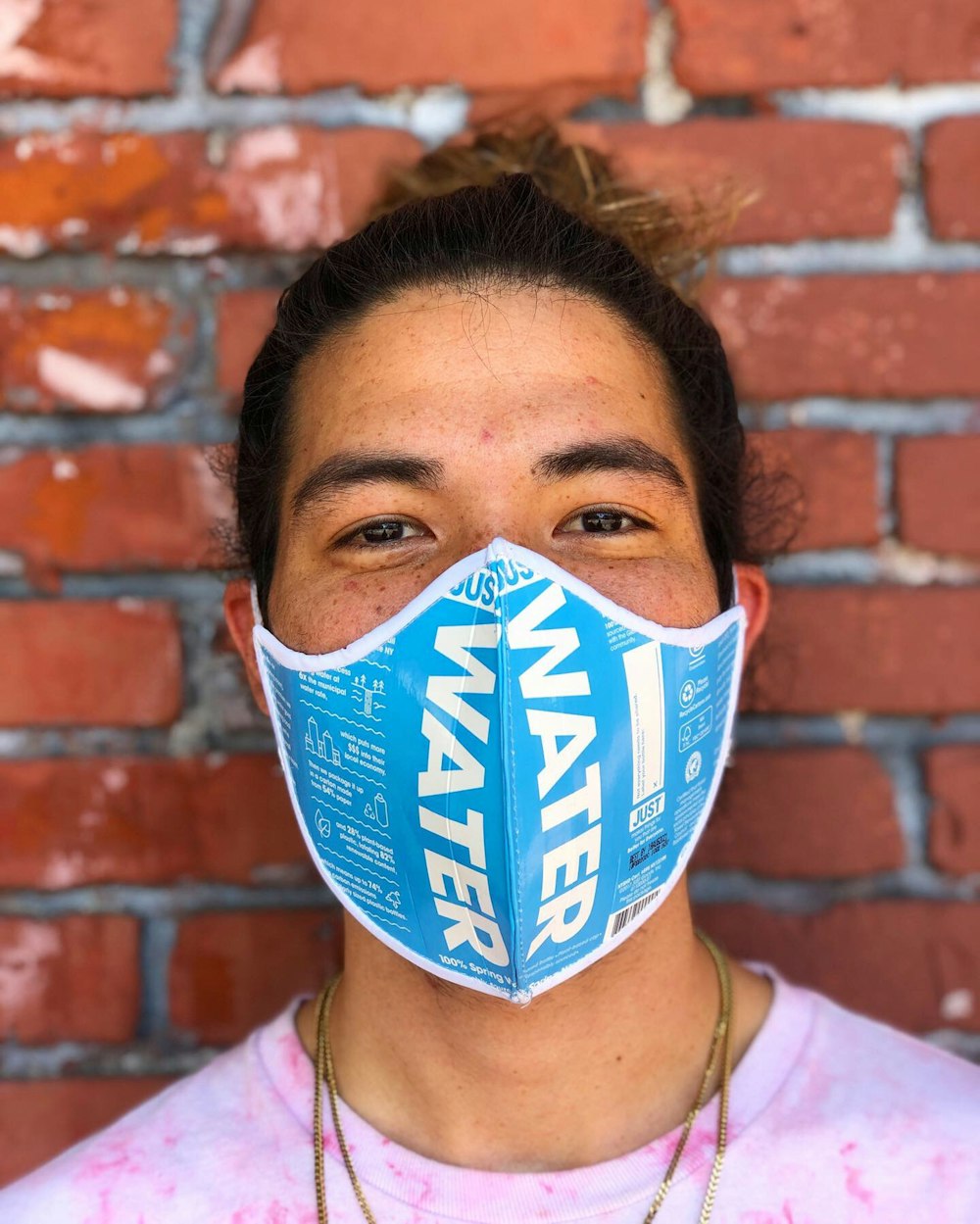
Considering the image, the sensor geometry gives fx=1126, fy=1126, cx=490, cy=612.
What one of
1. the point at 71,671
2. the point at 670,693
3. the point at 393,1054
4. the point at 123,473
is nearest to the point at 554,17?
the point at 123,473

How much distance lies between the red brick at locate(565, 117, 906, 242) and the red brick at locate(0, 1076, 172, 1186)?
4.21 feet

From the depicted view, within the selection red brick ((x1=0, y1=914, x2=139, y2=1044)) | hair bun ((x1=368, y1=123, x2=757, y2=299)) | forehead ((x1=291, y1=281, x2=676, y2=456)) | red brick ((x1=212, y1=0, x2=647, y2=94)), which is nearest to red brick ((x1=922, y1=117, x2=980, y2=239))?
hair bun ((x1=368, y1=123, x2=757, y2=299))

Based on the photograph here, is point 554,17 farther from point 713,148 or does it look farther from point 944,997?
point 944,997

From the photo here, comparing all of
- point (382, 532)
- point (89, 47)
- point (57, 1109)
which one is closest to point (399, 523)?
point (382, 532)

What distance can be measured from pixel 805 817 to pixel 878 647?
0.23m

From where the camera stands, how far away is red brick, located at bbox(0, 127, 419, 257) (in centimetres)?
134

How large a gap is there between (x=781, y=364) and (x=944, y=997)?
2.60 feet

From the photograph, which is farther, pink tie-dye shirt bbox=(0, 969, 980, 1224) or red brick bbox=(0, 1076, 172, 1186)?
red brick bbox=(0, 1076, 172, 1186)

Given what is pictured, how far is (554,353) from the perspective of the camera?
40.1 inches

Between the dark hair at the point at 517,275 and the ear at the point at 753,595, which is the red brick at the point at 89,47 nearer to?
the dark hair at the point at 517,275

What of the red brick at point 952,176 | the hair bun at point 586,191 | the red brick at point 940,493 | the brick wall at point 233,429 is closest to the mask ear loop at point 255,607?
the brick wall at point 233,429

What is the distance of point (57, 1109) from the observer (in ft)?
4.61

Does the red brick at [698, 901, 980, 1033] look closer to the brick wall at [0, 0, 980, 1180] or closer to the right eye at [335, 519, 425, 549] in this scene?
the brick wall at [0, 0, 980, 1180]

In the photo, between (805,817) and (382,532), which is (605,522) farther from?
(805,817)
